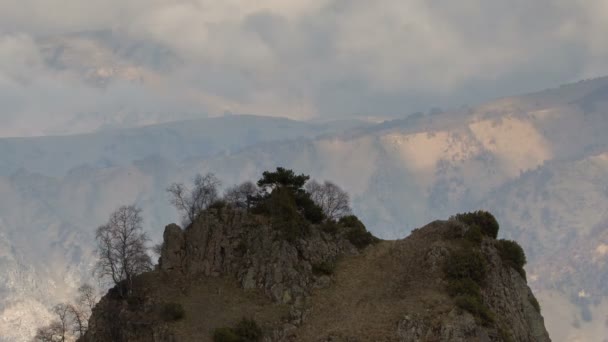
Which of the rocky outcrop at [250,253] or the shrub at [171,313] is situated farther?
the rocky outcrop at [250,253]

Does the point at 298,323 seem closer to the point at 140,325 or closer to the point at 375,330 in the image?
the point at 375,330

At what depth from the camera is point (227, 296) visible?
92.4 meters

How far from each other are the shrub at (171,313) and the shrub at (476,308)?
29702 millimetres

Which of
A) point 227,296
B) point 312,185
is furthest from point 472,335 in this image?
point 312,185

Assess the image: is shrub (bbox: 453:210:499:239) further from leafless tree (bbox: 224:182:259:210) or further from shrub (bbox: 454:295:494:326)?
leafless tree (bbox: 224:182:259:210)

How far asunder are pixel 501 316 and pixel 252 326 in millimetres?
26606

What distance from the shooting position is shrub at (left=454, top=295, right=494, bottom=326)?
269 ft

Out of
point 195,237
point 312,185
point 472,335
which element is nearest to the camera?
point 472,335

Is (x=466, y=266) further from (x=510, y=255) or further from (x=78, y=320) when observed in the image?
(x=78, y=320)

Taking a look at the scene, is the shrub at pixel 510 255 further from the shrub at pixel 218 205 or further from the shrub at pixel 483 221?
the shrub at pixel 218 205

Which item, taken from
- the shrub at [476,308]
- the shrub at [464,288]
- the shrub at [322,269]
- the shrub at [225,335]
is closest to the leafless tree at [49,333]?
the shrub at [225,335]

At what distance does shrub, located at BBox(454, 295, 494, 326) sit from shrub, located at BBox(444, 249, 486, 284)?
209 inches

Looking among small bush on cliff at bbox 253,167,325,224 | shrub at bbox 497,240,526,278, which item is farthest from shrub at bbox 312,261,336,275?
shrub at bbox 497,240,526,278

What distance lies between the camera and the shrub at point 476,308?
81.9 metres
